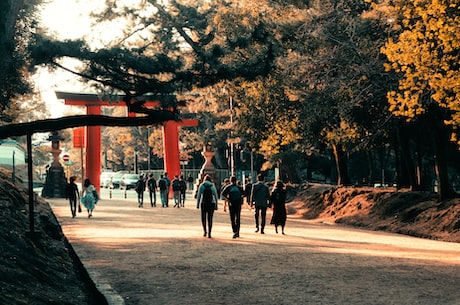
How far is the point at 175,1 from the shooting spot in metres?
39.0

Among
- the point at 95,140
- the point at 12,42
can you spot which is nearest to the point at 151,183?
the point at 95,140

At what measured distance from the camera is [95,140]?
53094 mm

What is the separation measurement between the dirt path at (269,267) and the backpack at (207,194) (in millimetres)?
1071

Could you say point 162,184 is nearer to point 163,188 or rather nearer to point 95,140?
point 163,188

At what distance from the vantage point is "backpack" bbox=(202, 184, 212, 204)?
21.4m

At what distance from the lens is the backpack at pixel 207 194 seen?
2139cm

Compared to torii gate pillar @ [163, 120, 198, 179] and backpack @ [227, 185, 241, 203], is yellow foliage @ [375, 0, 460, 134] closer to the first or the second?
backpack @ [227, 185, 241, 203]

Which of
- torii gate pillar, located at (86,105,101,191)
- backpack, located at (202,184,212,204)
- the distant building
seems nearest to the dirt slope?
backpack, located at (202,184,212,204)

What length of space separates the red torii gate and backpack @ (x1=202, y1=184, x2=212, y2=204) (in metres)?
27.6

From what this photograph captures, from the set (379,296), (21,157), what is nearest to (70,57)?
(379,296)

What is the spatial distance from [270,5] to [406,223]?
1470 centimetres

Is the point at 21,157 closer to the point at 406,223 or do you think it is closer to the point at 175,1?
the point at 175,1

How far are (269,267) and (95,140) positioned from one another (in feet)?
131

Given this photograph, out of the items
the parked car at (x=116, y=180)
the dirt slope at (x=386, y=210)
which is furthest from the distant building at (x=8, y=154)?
the parked car at (x=116, y=180)
